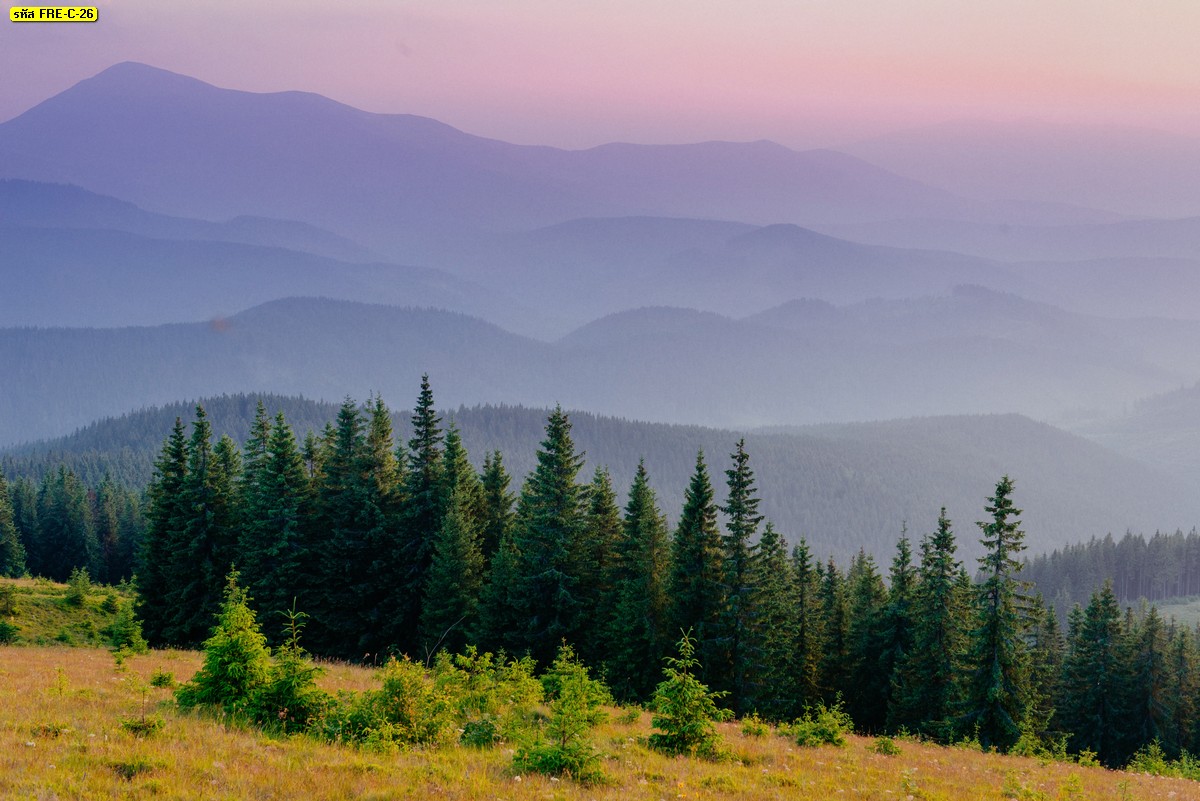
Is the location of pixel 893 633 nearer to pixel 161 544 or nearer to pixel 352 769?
pixel 352 769

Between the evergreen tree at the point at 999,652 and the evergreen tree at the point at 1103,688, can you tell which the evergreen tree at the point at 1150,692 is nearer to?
the evergreen tree at the point at 1103,688

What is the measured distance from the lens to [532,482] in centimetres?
4272

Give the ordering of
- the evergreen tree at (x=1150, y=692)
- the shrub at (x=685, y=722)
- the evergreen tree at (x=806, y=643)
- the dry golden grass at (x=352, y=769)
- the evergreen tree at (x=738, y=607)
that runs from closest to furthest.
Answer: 1. the dry golden grass at (x=352, y=769)
2. the shrub at (x=685, y=722)
3. the evergreen tree at (x=738, y=607)
4. the evergreen tree at (x=806, y=643)
5. the evergreen tree at (x=1150, y=692)

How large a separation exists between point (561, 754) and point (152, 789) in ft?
21.4

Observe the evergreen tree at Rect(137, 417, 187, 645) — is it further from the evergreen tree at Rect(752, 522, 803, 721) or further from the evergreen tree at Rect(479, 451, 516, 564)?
the evergreen tree at Rect(752, 522, 803, 721)

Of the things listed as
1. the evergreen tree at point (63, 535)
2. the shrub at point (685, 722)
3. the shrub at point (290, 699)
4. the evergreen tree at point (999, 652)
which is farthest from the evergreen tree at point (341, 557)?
the evergreen tree at point (63, 535)

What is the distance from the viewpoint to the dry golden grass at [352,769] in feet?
39.7

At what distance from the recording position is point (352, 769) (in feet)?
44.0

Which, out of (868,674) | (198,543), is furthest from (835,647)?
(198,543)

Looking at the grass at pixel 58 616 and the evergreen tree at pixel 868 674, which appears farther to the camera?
the evergreen tree at pixel 868 674

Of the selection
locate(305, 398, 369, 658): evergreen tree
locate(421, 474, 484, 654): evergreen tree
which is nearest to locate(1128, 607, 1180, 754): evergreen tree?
locate(421, 474, 484, 654): evergreen tree

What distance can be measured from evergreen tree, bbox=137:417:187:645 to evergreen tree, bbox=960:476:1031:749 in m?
42.9

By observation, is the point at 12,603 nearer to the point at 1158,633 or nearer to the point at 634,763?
the point at 634,763

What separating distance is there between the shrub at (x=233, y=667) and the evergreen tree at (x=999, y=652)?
32.6 m
